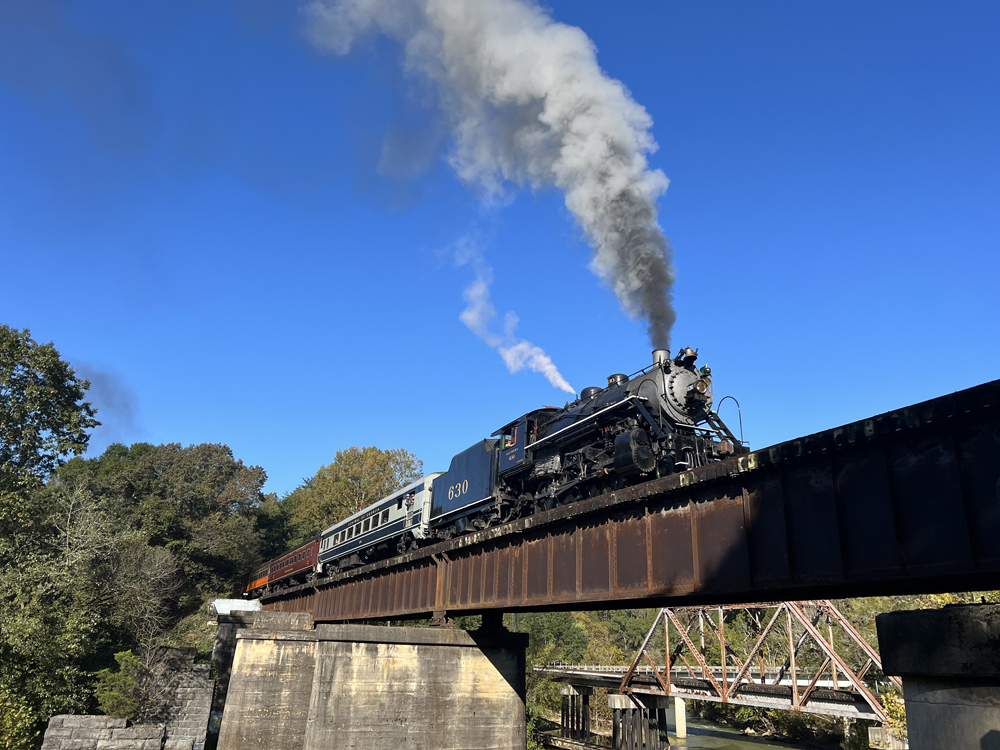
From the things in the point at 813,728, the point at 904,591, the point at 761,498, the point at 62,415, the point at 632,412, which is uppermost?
the point at 62,415

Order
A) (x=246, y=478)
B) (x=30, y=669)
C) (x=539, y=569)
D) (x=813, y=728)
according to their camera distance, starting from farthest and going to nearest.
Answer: (x=246, y=478), (x=813, y=728), (x=30, y=669), (x=539, y=569)

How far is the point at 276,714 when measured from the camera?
21.9m

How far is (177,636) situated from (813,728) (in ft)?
135

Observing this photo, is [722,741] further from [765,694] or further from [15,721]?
[15,721]

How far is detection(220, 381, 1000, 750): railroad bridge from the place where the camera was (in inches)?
259

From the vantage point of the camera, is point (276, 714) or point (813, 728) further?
point (813, 728)

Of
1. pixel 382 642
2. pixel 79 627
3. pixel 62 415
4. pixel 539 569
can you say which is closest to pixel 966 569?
pixel 539 569

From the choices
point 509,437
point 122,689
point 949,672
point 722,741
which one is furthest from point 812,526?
point 722,741

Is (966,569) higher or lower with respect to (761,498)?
lower

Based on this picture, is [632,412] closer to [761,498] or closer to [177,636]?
[761,498]

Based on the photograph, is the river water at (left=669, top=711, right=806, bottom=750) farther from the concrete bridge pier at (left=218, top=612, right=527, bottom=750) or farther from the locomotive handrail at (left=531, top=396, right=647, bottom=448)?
the locomotive handrail at (left=531, top=396, right=647, bottom=448)

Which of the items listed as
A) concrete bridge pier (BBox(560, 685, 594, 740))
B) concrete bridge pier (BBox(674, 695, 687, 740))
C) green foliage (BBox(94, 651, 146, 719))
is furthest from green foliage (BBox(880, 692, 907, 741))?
green foliage (BBox(94, 651, 146, 719))

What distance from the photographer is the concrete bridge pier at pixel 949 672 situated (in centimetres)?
616

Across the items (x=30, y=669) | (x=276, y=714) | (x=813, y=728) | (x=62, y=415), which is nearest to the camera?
(x=276, y=714)
